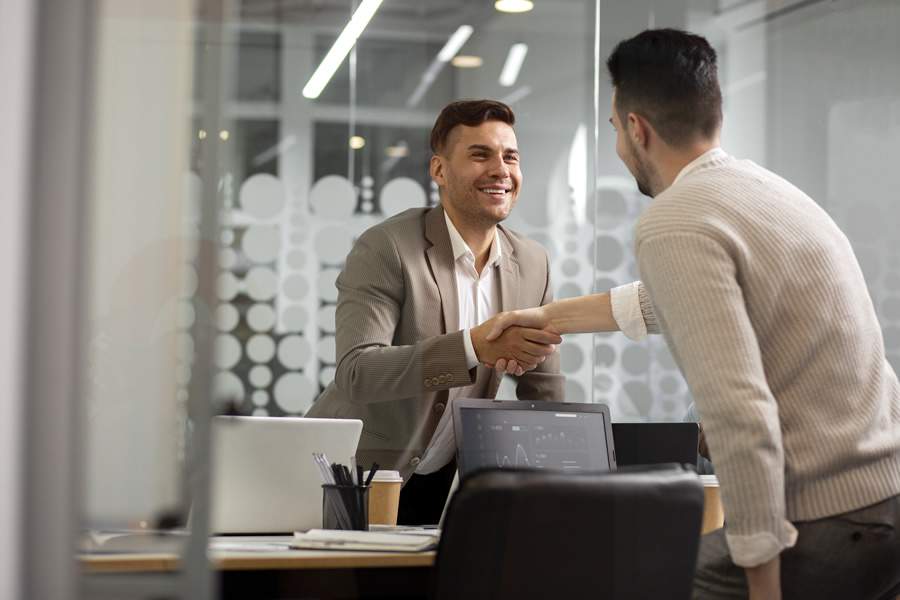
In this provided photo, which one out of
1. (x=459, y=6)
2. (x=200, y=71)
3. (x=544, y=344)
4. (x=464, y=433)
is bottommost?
(x=464, y=433)

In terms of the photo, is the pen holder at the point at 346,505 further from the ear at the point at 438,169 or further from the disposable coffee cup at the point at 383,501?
the ear at the point at 438,169

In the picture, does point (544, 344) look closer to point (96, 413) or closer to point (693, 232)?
point (693, 232)

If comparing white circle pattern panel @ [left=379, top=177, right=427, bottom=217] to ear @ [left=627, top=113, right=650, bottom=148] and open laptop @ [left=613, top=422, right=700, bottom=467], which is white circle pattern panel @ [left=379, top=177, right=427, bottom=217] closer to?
open laptop @ [left=613, top=422, right=700, bottom=467]

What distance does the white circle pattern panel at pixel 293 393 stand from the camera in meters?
4.95

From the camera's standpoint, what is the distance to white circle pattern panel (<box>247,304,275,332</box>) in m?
4.92

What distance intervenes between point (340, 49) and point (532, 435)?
2841 mm

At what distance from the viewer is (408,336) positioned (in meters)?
3.53

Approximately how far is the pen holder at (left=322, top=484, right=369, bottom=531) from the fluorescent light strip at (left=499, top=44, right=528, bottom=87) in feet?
10.6

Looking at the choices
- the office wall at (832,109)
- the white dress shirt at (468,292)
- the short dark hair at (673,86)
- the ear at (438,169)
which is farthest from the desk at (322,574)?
the office wall at (832,109)

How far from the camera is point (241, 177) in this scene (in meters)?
4.93

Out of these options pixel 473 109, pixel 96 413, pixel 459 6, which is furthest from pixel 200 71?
pixel 459 6

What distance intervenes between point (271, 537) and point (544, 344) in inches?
44.1

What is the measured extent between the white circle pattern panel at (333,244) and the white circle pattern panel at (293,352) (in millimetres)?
360

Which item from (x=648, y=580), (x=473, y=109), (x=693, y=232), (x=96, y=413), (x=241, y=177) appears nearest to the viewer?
(x=96, y=413)
